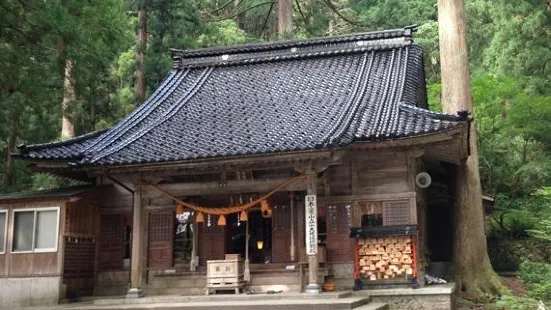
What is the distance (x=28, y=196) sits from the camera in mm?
13969

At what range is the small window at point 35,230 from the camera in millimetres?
13805

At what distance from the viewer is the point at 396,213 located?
42.6 feet

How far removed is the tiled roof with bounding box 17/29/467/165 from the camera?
12508 millimetres

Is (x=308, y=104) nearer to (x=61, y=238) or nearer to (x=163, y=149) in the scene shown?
(x=163, y=149)

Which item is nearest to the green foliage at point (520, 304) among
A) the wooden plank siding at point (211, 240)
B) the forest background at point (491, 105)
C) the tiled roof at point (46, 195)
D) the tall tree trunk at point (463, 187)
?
the forest background at point (491, 105)

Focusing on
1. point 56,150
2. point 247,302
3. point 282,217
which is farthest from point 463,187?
point 56,150

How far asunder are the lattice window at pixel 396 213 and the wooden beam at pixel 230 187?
7.01 ft

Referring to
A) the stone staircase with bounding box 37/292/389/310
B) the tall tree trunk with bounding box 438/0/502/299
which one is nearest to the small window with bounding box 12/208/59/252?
the stone staircase with bounding box 37/292/389/310

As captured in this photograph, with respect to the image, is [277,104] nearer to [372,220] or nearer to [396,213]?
[372,220]

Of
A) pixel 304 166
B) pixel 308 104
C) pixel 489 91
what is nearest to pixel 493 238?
pixel 489 91

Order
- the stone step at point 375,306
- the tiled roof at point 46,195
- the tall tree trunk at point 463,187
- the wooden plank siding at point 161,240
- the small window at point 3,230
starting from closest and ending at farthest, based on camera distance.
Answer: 1. the stone step at point 375,306
2. the tiled roof at point 46,195
3. the small window at point 3,230
4. the wooden plank siding at point 161,240
5. the tall tree trunk at point 463,187

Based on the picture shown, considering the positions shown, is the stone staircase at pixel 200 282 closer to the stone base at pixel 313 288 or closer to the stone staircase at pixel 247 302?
the stone staircase at pixel 247 302

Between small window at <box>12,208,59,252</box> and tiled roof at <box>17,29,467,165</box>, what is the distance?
154cm

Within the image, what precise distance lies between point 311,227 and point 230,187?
6.94 feet
